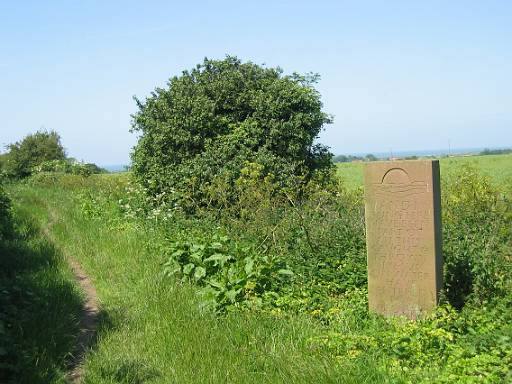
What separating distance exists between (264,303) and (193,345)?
99cm

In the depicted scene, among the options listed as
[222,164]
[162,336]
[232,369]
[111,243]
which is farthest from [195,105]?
[232,369]

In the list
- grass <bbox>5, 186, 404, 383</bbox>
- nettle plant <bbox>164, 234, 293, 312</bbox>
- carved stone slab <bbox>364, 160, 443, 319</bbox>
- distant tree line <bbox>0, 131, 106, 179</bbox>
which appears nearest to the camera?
grass <bbox>5, 186, 404, 383</bbox>

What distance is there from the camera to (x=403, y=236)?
5.94 metres

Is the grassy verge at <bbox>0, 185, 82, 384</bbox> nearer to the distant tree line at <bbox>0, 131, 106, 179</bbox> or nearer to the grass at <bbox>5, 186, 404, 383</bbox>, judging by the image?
the grass at <bbox>5, 186, 404, 383</bbox>

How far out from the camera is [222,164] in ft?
37.5

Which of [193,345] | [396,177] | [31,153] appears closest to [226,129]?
[396,177]

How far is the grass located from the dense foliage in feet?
106

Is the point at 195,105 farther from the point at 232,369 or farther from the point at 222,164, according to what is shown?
the point at 232,369

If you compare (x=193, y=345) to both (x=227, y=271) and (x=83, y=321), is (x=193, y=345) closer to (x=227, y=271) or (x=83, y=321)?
(x=227, y=271)

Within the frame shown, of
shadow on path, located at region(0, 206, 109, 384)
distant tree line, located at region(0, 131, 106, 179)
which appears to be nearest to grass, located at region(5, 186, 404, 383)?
shadow on path, located at region(0, 206, 109, 384)

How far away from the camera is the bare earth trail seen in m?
5.12

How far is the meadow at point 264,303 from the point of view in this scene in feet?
14.6

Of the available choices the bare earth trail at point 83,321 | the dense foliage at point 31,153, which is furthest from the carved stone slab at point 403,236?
the dense foliage at point 31,153

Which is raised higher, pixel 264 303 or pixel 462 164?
pixel 462 164
